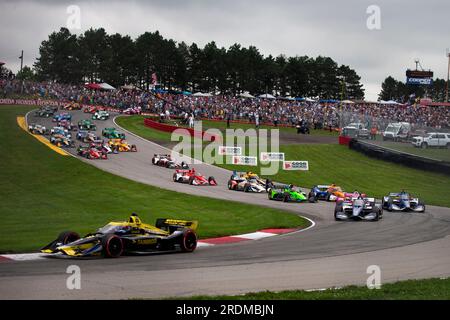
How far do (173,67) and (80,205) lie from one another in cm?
9026

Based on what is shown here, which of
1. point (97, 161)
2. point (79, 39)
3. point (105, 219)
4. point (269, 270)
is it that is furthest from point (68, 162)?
point (79, 39)

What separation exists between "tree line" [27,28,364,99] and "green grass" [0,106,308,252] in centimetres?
7334

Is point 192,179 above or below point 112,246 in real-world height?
below

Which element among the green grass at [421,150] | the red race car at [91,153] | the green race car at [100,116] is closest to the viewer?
the red race car at [91,153]

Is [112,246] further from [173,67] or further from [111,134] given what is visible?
[173,67]

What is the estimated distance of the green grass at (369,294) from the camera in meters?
11.7

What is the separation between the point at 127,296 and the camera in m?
11.8

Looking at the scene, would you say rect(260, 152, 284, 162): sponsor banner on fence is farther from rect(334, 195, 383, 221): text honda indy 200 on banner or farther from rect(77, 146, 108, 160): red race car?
rect(334, 195, 383, 221): text honda indy 200 on banner

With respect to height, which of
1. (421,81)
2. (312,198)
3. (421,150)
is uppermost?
(421,81)

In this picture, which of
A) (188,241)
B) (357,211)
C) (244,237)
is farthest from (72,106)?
(188,241)

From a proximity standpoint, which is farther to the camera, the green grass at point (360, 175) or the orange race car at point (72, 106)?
the orange race car at point (72, 106)

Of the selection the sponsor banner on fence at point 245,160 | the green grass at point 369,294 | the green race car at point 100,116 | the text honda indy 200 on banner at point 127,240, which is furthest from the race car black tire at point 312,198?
the green race car at point 100,116

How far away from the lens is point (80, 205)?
92.2 ft

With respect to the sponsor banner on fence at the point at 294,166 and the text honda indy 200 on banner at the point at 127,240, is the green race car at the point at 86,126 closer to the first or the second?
the sponsor banner on fence at the point at 294,166
